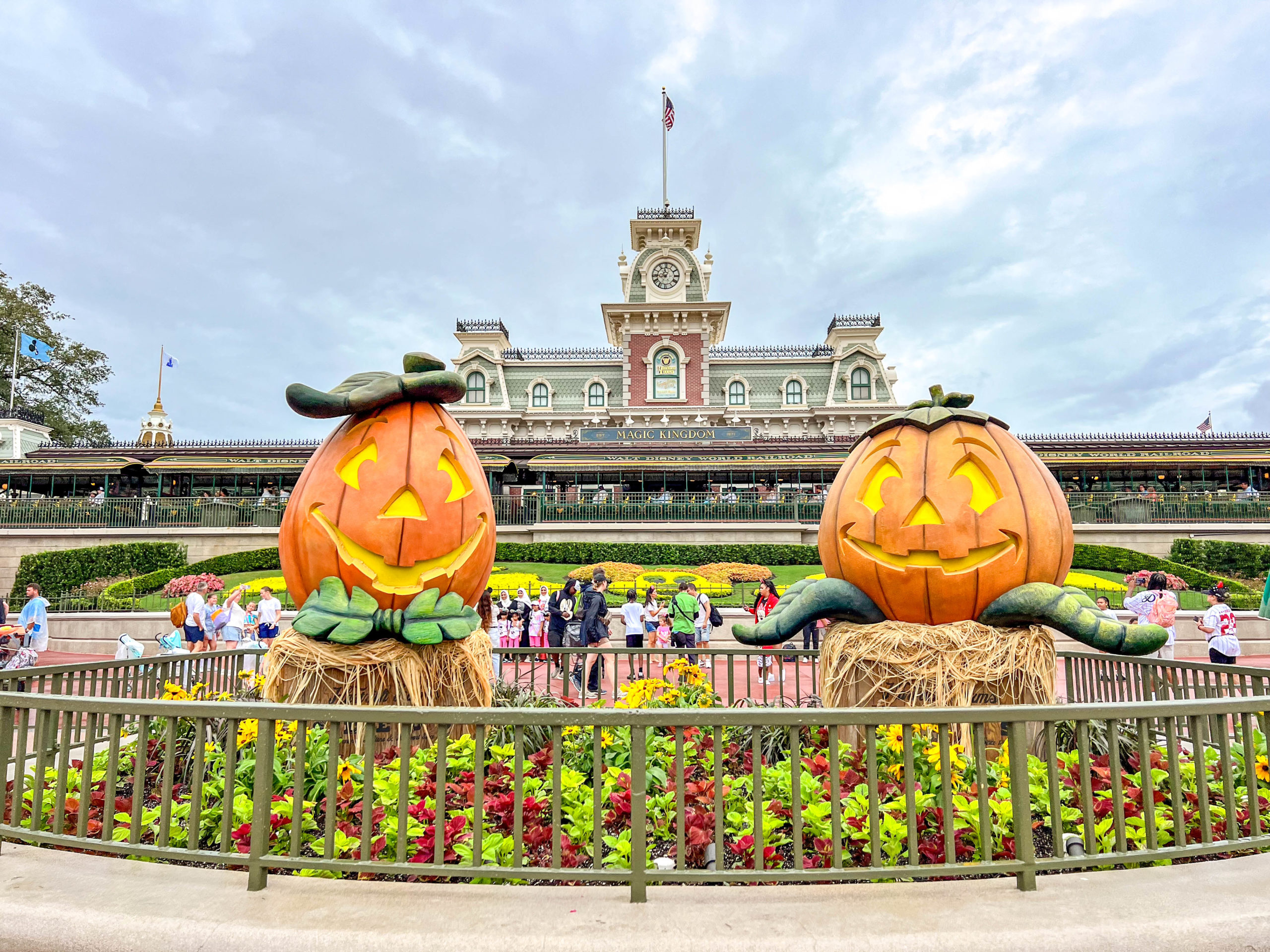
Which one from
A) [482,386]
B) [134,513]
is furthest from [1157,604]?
[482,386]

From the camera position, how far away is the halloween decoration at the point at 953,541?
4.28 m

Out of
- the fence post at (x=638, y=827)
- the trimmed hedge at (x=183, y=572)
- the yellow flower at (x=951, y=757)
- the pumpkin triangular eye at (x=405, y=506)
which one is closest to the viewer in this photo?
the fence post at (x=638, y=827)

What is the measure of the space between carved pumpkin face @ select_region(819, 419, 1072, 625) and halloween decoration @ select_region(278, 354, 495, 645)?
257cm

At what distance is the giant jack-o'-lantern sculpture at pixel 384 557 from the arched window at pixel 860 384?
4057 centimetres

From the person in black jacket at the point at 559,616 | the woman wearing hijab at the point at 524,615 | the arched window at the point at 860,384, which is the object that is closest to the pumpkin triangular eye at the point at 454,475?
the person in black jacket at the point at 559,616

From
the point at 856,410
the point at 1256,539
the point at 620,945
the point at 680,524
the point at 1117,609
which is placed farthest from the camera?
the point at 856,410

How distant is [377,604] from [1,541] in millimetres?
27565

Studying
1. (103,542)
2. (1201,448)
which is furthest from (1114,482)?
(103,542)

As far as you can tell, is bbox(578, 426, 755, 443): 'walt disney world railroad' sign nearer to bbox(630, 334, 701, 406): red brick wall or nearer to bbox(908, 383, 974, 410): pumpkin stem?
bbox(630, 334, 701, 406): red brick wall

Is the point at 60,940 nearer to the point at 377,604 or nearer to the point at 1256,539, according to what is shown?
the point at 377,604

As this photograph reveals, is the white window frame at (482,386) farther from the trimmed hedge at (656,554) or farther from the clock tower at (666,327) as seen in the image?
the trimmed hedge at (656,554)

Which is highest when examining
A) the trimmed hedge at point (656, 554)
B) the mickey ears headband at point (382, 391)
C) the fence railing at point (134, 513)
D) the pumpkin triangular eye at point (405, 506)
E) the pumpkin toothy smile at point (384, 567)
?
the fence railing at point (134, 513)

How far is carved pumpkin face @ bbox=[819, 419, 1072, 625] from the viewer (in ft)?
14.2

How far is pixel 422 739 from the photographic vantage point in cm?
447
